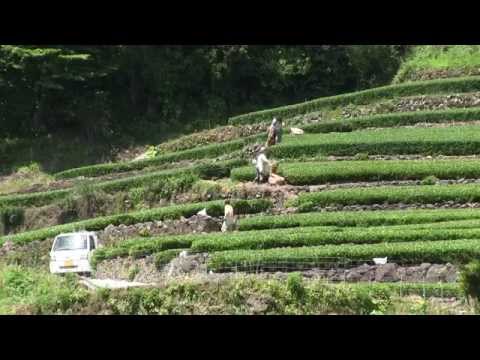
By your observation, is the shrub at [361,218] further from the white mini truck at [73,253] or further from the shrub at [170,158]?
the shrub at [170,158]

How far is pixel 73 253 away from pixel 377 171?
12.4 m

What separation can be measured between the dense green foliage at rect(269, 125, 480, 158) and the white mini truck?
13.1 meters

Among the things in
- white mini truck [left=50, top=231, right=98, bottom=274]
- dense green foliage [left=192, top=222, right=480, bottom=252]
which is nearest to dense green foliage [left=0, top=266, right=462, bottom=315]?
dense green foliage [left=192, top=222, right=480, bottom=252]

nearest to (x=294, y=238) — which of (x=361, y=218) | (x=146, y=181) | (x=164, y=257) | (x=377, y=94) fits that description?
(x=361, y=218)

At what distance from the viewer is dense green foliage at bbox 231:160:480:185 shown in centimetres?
3922

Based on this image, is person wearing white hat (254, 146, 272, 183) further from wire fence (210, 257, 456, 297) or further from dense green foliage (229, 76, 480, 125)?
dense green foliage (229, 76, 480, 125)

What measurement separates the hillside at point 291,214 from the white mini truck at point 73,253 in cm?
47

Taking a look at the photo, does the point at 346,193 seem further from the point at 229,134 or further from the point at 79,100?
the point at 79,100

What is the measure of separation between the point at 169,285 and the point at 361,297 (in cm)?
362

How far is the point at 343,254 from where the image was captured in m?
28.2

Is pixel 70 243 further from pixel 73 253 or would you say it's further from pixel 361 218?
pixel 361 218

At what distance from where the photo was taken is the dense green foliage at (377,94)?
177 feet

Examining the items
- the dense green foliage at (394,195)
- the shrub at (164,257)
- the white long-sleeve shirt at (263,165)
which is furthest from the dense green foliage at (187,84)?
the shrub at (164,257)

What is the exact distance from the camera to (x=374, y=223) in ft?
109
